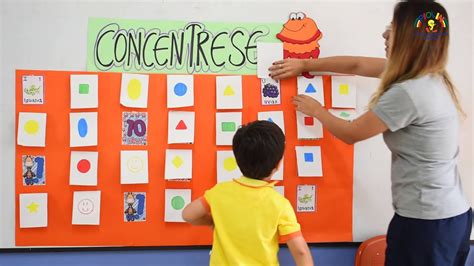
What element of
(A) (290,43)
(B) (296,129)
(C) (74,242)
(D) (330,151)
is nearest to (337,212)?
(D) (330,151)

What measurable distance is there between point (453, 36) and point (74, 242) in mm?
1642

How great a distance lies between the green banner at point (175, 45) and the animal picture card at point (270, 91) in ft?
0.19

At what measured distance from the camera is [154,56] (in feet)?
4.77

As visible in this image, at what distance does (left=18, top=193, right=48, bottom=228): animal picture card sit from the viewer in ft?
4.70

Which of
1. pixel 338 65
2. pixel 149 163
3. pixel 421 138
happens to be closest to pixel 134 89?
pixel 149 163

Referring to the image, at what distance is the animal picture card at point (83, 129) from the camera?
1.43 m

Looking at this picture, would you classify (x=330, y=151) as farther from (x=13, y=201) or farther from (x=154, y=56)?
(x=13, y=201)

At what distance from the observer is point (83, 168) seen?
1.44 metres

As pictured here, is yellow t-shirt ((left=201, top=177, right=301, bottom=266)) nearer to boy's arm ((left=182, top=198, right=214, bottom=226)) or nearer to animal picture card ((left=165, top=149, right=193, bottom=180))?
boy's arm ((left=182, top=198, right=214, bottom=226))

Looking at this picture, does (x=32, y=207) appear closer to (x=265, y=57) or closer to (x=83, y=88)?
(x=83, y=88)

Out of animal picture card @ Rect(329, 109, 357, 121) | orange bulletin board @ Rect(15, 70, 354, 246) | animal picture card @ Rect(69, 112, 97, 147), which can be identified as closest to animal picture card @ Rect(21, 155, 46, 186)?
orange bulletin board @ Rect(15, 70, 354, 246)

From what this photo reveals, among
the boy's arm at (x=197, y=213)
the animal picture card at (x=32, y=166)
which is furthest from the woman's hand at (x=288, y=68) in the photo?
the animal picture card at (x=32, y=166)

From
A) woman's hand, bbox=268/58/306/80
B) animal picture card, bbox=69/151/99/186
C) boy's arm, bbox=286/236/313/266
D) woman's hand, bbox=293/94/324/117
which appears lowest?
boy's arm, bbox=286/236/313/266

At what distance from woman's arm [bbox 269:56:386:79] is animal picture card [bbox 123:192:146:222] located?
2.27ft
